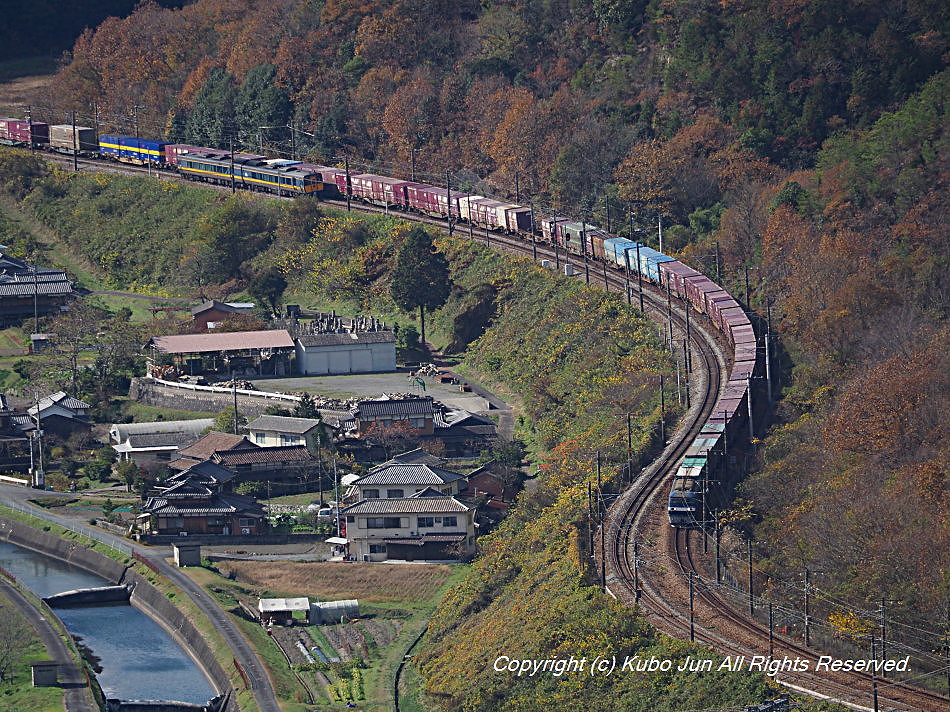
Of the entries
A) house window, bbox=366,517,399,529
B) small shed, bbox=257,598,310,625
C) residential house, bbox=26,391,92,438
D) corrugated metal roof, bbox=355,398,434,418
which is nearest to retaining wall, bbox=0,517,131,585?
residential house, bbox=26,391,92,438

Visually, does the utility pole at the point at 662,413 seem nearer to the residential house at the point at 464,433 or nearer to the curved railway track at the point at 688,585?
the curved railway track at the point at 688,585

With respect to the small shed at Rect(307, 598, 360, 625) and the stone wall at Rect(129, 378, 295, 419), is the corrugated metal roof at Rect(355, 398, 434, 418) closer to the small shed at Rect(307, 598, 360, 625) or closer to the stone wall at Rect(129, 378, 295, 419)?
the stone wall at Rect(129, 378, 295, 419)

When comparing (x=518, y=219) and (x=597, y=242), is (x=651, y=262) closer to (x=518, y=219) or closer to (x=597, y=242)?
(x=597, y=242)

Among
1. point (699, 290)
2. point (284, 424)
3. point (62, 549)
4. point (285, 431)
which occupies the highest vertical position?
point (699, 290)

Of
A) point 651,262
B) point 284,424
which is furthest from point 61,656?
point 651,262

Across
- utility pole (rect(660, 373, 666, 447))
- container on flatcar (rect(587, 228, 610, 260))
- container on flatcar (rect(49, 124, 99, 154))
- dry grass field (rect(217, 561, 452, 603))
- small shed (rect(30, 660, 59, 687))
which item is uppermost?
container on flatcar (rect(49, 124, 99, 154))

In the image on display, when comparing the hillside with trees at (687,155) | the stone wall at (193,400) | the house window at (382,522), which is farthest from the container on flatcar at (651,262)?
the house window at (382,522)

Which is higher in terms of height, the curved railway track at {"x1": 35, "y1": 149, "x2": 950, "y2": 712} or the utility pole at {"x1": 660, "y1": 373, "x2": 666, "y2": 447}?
the utility pole at {"x1": 660, "y1": 373, "x2": 666, "y2": 447}
